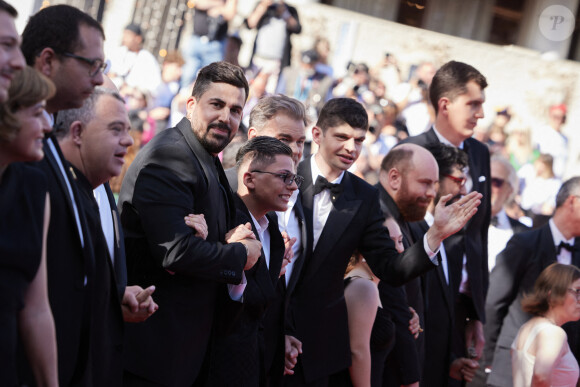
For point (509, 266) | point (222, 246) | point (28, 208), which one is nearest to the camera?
point (28, 208)

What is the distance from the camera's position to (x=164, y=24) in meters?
15.1

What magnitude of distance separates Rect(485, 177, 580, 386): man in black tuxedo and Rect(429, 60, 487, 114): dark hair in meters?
1.48

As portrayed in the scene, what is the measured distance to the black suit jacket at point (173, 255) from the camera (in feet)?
12.1

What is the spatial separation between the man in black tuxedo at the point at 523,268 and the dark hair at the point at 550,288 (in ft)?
1.33

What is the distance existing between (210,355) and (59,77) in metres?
1.45

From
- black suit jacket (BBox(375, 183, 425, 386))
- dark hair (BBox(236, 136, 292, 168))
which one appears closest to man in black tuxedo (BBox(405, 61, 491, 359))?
black suit jacket (BBox(375, 183, 425, 386))

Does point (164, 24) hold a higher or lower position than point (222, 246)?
higher

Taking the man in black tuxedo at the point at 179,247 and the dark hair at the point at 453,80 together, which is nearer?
→ the man in black tuxedo at the point at 179,247

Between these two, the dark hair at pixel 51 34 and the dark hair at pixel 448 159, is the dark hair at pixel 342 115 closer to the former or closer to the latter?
the dark hair at pixel 448 159

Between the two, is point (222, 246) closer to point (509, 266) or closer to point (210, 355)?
point (210, 355)

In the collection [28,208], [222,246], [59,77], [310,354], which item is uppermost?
[59,77]

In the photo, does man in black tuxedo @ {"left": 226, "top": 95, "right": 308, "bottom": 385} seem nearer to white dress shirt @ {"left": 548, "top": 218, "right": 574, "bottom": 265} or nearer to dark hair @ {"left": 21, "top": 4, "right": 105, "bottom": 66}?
dark hair @ {"left": 21, "top": 4, "right": 105, "bottom": 66}

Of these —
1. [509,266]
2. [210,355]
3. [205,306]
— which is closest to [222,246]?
[205,306]

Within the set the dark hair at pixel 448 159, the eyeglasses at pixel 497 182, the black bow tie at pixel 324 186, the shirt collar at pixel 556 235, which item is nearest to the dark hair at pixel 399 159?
the dark hair at pixel 448 159
